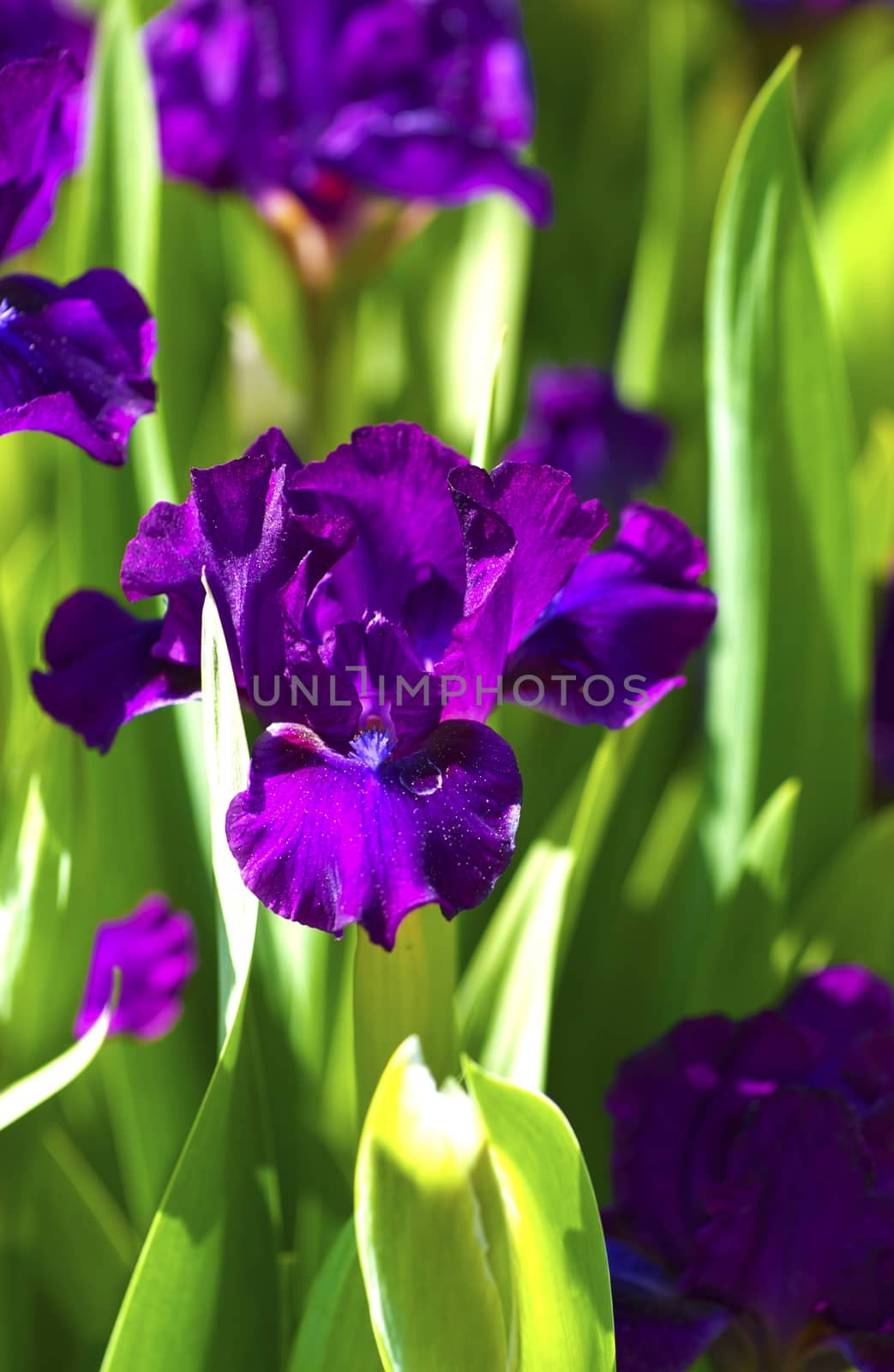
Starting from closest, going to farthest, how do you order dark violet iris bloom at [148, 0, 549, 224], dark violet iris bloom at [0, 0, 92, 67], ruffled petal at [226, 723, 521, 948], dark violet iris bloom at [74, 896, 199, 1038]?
ruffled petal at [226, 723, 521, 948]
dark violet iris bloom at [74, 896, 199, 1038]
dark violet iris bloom at [148, 0, 549, 224]
dark violet iris bloom at [0, 0, 92, 67]

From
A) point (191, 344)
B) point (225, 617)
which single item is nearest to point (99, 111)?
point (191, 344)

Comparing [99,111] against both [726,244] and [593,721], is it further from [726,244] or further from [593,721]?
[593,721]

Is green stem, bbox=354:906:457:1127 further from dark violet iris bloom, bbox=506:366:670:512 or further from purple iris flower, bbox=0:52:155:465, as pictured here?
dark violet iris bloom, bbox=506:366:670:512

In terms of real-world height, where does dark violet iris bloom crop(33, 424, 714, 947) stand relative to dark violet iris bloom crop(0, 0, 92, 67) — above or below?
below

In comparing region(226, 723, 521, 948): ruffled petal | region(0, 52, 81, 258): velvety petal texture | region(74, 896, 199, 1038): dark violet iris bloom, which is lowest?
region(74, 896, 199, 1038): dark violet iris bloom

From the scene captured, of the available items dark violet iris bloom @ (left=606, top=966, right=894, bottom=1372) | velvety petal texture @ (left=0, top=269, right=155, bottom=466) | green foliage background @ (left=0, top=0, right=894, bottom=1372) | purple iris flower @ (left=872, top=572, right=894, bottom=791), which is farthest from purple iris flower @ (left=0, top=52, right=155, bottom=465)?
purple iris flower @ (left=872, top=572, right=894, bottom=791)

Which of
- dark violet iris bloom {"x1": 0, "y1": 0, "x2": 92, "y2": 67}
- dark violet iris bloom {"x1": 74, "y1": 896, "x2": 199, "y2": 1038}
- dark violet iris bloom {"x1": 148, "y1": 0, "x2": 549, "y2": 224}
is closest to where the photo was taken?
dark violet iris bloom {"x1": 74, "y1": 896, "x2": 199, "y2": 1038}
